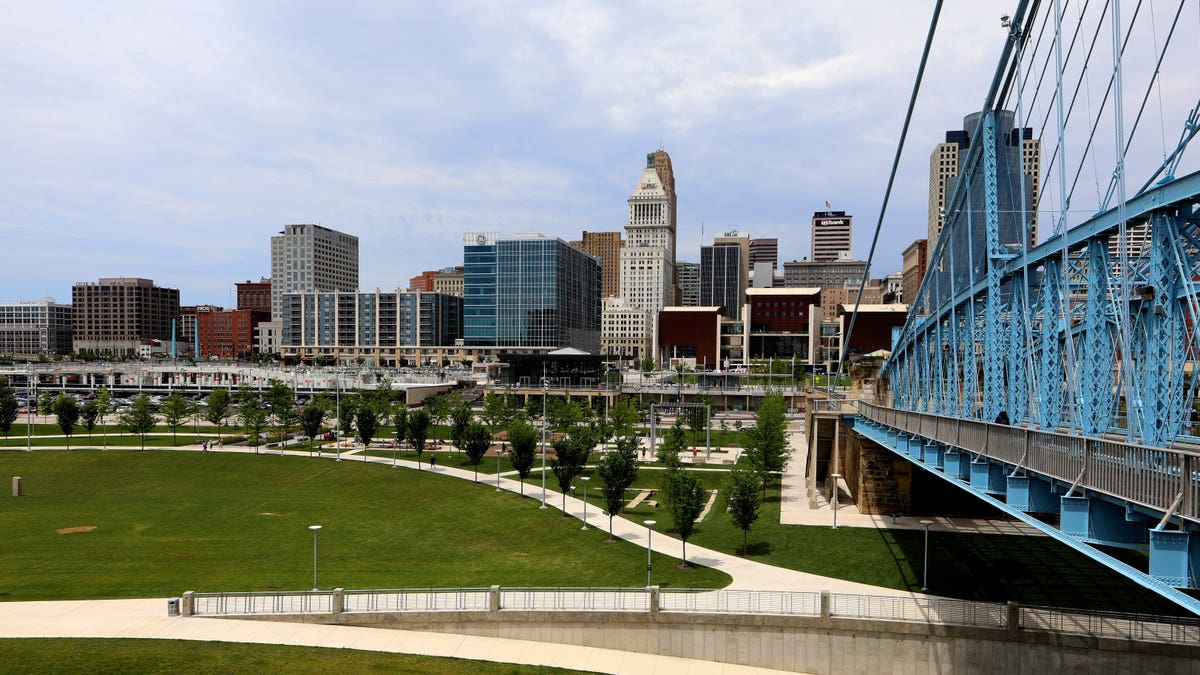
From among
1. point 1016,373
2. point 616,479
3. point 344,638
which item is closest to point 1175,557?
point 1016,373

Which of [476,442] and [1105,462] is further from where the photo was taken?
[476,442]

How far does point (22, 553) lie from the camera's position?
3647cm

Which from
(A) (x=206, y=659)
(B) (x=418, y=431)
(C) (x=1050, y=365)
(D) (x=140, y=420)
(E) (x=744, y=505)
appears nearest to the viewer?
(C) (x=1050, y=365)

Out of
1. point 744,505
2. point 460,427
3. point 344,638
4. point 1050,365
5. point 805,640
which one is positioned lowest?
point 805,640

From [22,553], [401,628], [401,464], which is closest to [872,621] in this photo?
[401,628]

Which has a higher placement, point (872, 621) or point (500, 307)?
point (500, 307)

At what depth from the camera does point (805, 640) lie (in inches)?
1041

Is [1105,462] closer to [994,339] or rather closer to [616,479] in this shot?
[994,339]

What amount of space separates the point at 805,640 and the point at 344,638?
1616 cm

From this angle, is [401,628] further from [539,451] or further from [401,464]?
[539,451]

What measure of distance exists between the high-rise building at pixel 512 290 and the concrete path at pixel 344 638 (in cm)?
15786

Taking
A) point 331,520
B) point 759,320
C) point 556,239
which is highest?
point 556,239

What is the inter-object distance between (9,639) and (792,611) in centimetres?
2656

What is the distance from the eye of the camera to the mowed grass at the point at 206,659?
2259cm
